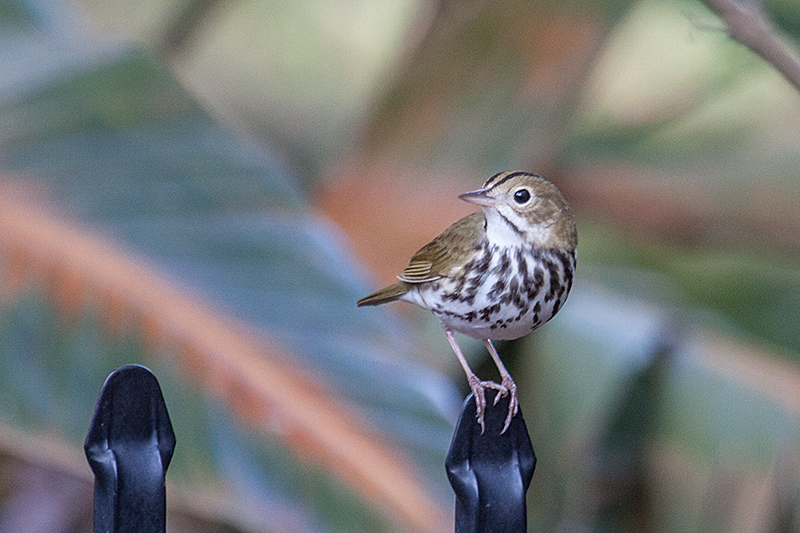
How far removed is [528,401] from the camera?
173 cm

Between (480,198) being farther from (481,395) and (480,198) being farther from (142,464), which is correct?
(142,464)

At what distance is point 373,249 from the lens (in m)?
1.69

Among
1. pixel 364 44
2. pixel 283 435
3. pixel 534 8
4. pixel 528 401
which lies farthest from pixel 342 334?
pixel 364 44

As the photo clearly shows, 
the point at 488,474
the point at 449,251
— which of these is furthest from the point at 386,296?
the point at 488,474

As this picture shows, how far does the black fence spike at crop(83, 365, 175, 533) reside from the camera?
791mm

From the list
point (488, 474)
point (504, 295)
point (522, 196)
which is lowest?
point (488, 474)

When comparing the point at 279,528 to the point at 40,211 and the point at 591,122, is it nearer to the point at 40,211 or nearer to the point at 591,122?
the point at 40,211

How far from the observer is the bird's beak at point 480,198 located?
1005 millimetres

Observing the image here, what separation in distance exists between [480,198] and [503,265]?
7 centimetres

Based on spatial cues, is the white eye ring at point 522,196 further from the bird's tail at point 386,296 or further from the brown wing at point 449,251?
the bird's tail at point 386,296

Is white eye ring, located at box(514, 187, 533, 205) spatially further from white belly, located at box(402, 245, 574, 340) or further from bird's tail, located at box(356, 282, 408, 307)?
bird's tail, located at box(356, 282, 408, 307)

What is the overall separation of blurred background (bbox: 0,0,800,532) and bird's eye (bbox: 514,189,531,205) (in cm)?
27

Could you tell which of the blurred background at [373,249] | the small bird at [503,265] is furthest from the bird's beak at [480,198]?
the blurred background at [373,249]

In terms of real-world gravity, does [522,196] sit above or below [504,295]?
above
